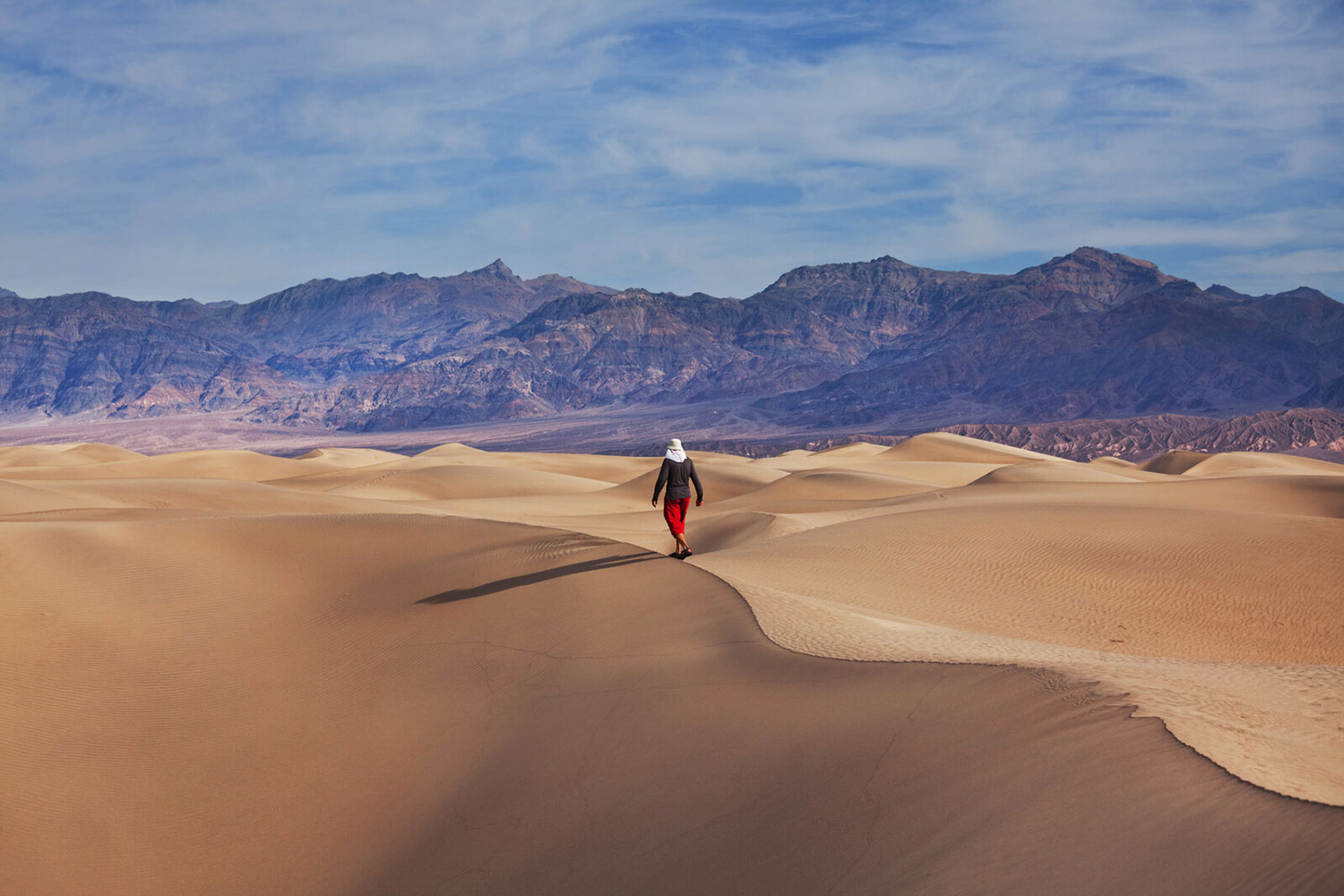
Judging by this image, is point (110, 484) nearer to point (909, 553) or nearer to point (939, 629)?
point (909, 553)

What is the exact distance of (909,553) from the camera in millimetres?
16438

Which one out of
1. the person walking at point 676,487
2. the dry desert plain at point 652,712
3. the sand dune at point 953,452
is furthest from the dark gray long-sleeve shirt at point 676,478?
the sand dune at point 953,452

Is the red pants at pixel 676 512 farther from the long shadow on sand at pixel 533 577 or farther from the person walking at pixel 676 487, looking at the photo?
the long shadow on sand at pixel 533 577

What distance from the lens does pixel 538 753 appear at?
7.61 m

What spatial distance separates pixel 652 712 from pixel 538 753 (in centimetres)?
91

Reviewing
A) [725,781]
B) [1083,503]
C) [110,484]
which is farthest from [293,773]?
[110,484]

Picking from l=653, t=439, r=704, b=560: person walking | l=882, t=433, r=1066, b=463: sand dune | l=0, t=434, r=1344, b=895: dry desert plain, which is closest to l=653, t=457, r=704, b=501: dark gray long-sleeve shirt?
l=653, t=439, r=704, b=560: person walking

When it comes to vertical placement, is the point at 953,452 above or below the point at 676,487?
below

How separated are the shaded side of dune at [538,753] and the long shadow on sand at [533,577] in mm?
51

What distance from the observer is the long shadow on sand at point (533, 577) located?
11.2 meters

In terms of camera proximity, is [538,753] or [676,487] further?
[676,487]

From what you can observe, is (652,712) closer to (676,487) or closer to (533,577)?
(533,577)

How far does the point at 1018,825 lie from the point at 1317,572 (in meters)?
12.7

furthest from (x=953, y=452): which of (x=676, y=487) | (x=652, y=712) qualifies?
(x=652, y=712)
